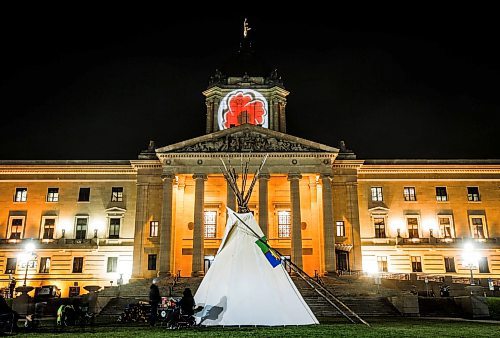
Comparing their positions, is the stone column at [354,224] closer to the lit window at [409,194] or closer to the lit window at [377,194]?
the lit window at [377,194]

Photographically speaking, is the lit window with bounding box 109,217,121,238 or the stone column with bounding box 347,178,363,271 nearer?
the stone column with bounding box 347,178,363,271

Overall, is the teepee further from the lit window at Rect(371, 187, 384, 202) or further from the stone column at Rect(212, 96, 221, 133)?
the stone column at Rect(212, 96, 221, 133)

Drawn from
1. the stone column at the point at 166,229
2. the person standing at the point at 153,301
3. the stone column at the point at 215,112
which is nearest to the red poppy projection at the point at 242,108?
the stone column at the point at 215,112

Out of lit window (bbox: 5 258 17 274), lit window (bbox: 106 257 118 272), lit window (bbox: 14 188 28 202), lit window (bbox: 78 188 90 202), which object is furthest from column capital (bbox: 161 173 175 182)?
lit window (bbox: 5 258 17 274)

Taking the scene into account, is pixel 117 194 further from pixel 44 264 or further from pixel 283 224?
pixel 283 224

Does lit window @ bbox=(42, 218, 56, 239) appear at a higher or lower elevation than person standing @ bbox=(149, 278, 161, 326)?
higher

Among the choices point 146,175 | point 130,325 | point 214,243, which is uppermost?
point 146,175

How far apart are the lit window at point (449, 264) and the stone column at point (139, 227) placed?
32662 mm

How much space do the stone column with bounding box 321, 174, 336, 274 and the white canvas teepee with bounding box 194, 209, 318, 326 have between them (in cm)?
2456

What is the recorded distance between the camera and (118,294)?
38781mm

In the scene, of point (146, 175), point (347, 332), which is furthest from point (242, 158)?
point (347, 332)

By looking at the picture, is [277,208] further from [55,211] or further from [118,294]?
[55,211]

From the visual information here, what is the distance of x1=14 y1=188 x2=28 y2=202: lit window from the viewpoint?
54531 millimetres

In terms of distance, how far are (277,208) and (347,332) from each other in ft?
117
